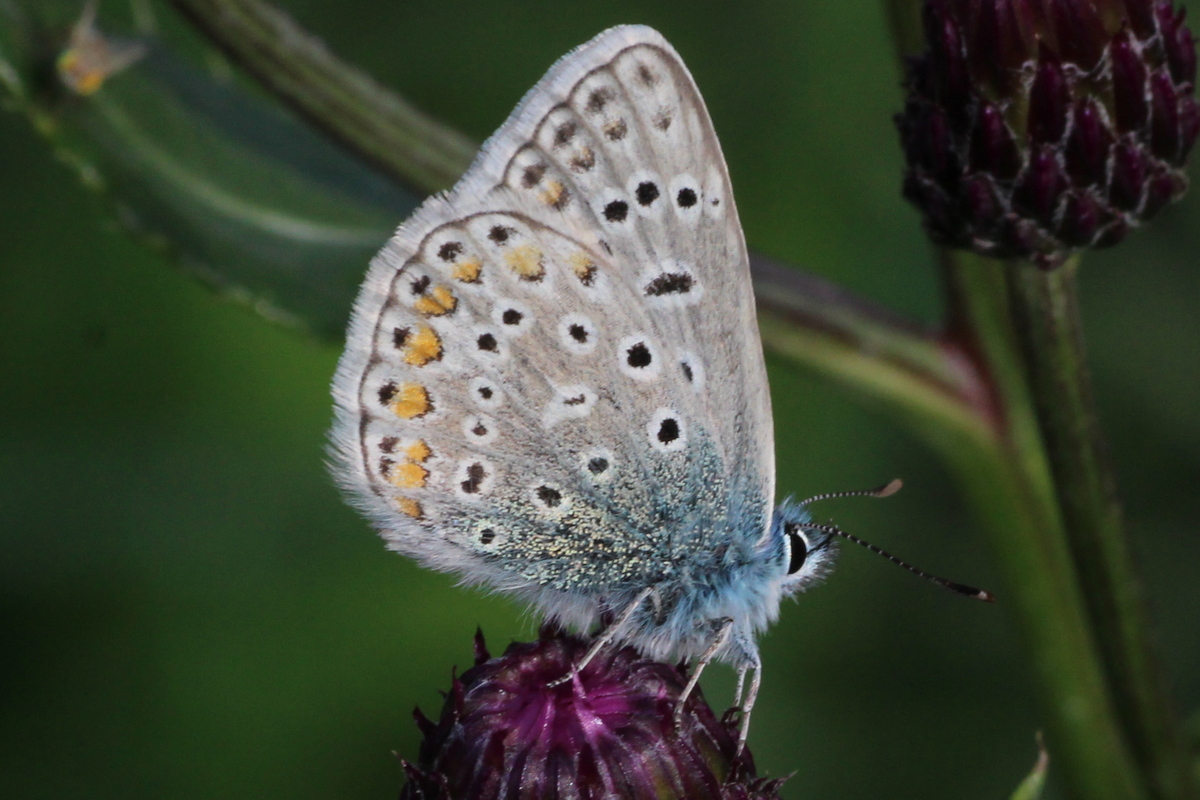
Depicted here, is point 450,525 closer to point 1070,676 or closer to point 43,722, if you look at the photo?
point 1070,676

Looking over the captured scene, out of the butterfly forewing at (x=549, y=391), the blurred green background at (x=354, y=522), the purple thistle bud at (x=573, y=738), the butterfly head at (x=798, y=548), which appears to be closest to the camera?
the purple thistle bud at (x=573, y=738)

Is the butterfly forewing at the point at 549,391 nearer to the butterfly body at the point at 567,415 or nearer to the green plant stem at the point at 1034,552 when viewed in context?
the butterfly body at the point at 567,415

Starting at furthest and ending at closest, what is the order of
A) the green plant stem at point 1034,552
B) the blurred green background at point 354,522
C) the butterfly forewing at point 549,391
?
the blurred green background at point 354,522
the green plant stem at point 1034,552
the butterfly forewing at point 549,391

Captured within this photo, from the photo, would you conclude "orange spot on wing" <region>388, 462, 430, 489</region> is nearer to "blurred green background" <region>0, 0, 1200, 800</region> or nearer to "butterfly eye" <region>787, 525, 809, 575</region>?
"butterfly eye" <region>787, 525, 809, 575</region>

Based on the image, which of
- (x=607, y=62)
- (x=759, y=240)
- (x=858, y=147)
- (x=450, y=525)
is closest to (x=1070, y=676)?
(x=450, y=525)

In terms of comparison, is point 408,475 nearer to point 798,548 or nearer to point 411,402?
point 411,402

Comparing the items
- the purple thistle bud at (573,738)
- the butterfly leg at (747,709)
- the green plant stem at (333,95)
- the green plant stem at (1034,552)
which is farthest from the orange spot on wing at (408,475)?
the green plant stem at (1034,552)

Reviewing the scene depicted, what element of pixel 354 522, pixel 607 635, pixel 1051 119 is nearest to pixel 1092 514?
pixel 1051 119
